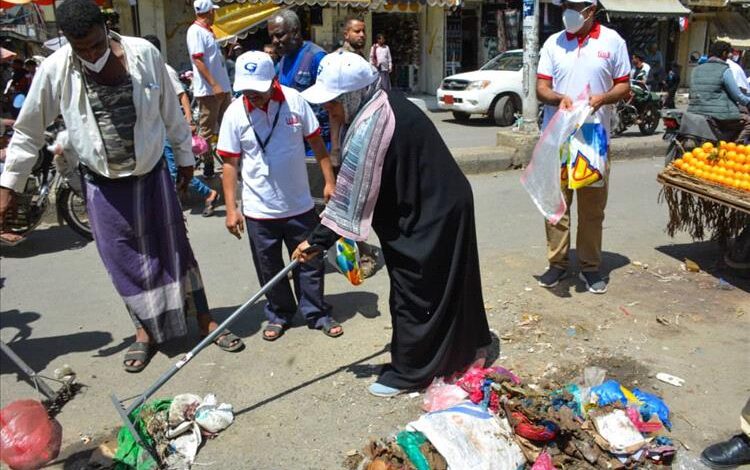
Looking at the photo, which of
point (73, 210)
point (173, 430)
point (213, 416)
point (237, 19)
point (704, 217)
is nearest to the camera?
point (173, 430)

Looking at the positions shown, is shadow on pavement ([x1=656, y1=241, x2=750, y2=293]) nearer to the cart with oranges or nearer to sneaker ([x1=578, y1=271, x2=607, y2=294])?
the cart with oranges

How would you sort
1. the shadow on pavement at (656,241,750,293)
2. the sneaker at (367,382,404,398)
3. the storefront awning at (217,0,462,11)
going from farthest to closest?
the storefront awning at (217,0,462,11)
the shadow on pavement at (656,241,750,293)
the sneaker at (367,382,404,398)

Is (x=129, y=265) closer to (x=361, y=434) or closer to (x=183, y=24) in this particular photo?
(x=361, y=434)

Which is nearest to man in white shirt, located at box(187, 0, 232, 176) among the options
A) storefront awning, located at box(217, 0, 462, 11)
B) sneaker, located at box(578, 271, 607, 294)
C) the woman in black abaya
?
the woman in black abaya

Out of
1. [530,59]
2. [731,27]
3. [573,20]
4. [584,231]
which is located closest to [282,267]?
[584,231]

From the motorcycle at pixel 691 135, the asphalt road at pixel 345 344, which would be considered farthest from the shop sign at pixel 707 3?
the asphalt road at pixel 345 344

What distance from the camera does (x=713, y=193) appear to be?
4.64 metres

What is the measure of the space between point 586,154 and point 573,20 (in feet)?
2.95

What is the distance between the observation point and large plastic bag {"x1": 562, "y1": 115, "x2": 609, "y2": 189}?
4.28 meters

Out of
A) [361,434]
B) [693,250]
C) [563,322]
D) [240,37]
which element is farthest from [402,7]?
[361,434]

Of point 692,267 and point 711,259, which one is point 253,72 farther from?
point 711,259

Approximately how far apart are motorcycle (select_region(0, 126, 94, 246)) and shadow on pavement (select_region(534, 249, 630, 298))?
4.22m

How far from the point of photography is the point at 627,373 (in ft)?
12.1

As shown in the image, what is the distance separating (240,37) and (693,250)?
11.7 m
